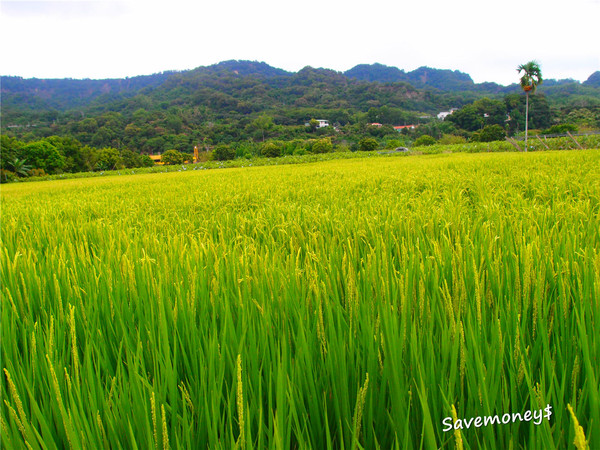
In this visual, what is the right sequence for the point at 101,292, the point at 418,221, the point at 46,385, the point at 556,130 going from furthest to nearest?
the point at 556,130 → the point at 418,221 → the point at 101,292 → the point at 46,385

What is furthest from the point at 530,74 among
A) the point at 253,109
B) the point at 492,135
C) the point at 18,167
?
the point at 253,109

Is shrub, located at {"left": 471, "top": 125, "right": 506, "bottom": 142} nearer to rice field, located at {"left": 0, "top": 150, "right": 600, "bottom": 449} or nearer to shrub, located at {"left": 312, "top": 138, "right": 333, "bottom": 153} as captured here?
shrub, located at {"left": 312, "top": 138, "right": 333, "bottom": 153}

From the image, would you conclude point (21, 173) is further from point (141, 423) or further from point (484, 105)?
point (484, 105)

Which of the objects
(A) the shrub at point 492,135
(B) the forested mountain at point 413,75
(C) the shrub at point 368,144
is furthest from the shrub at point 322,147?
(B) the forested mountain at point 413,75

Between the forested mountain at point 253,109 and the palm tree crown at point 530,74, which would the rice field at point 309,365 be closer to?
the palm tree crown at point 530,74

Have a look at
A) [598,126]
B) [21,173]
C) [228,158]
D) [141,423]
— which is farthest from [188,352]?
[598,126]

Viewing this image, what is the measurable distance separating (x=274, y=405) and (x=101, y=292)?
2.20ft

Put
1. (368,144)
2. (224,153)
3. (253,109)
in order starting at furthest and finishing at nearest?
(253,109)
(224,153)
(368,144)

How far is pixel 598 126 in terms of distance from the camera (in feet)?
148

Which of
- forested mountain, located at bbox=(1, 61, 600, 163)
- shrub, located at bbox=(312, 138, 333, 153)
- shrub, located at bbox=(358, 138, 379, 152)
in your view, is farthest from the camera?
forested mountain, located at bbox=(1, 61, 600, 163)

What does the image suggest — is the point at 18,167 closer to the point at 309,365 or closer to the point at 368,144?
the point at 368,144

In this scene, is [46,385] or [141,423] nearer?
[141,423]

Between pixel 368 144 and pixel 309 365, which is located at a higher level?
pixel 368 144

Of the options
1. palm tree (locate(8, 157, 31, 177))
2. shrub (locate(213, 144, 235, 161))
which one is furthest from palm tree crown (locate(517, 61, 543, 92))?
palm tree (locate(8, 157, 31, 177))
